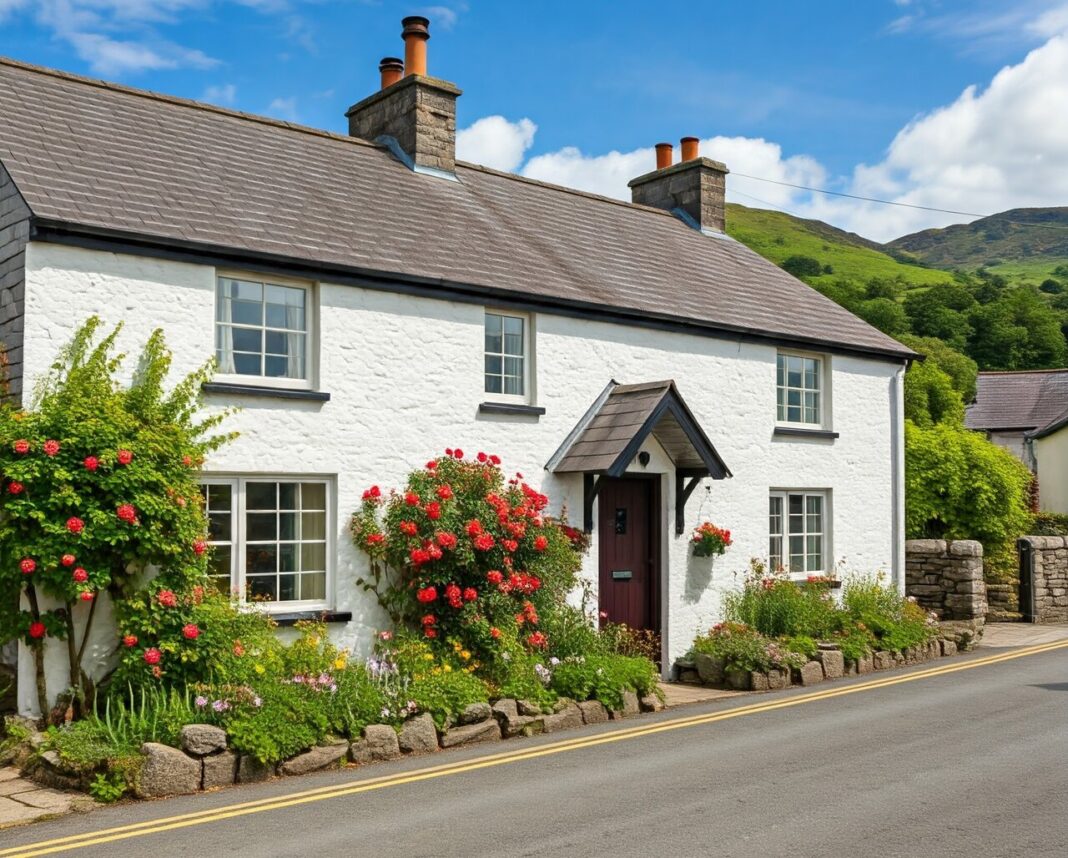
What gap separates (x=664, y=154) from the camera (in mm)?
21703

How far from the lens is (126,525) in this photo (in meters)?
9.66

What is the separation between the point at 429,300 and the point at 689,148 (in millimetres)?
10060

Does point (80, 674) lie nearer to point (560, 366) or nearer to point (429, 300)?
point (429, 300)

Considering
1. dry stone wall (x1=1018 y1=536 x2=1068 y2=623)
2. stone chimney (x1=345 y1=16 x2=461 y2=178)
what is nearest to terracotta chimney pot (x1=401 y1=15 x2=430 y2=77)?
stone chimney (x1=345 y1=16 x2=461 y2=178)

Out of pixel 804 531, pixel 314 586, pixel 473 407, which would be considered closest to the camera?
pixel 314 586

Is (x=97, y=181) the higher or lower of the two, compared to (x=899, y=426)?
higher

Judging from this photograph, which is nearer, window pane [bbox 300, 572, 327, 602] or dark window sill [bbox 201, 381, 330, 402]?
dark window sill [bbox 201, 381, 330, 402]

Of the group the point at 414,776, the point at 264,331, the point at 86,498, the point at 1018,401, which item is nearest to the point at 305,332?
the point at 264,331

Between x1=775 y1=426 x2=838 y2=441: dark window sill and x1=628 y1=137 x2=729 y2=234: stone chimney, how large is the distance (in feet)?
16.7

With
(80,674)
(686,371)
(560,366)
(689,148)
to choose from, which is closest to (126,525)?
(80,674)

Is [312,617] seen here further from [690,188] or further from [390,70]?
[690,188]

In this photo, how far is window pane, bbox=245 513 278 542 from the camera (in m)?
11.5

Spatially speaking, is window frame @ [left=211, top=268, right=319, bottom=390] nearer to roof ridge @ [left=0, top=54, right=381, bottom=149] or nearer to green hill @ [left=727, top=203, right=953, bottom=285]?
roof ridge @ [left=0, top=54, right=381, bottom=149]

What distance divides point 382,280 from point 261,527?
303 centimetres
